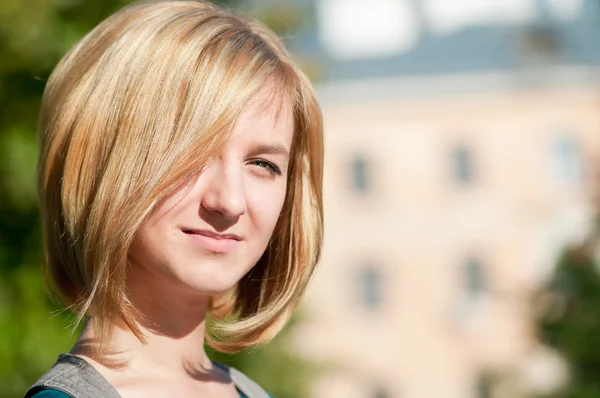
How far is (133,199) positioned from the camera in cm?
164

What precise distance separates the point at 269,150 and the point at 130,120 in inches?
10.0

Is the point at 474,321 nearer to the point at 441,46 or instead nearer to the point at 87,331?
the point at 441,46

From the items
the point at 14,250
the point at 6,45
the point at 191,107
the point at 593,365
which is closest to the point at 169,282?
the point at 191,107

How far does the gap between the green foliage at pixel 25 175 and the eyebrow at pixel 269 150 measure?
2.62m

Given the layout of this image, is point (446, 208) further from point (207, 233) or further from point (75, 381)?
point (75, 381)

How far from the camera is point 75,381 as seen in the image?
160 cm

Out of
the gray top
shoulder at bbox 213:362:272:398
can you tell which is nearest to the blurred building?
shoulder at bbox 213:362:272:398

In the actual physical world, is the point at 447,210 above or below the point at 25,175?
below

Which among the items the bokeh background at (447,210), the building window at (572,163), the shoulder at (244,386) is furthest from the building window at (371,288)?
the shoulder at (244,386)

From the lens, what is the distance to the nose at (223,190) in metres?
1.68

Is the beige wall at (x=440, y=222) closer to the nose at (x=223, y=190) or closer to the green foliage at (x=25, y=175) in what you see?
the green foliage at (x=25, y=175)

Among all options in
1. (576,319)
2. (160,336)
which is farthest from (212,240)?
(576,319)

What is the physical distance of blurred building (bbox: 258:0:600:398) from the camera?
26578 mm

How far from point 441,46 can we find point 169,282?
28.5 metres
